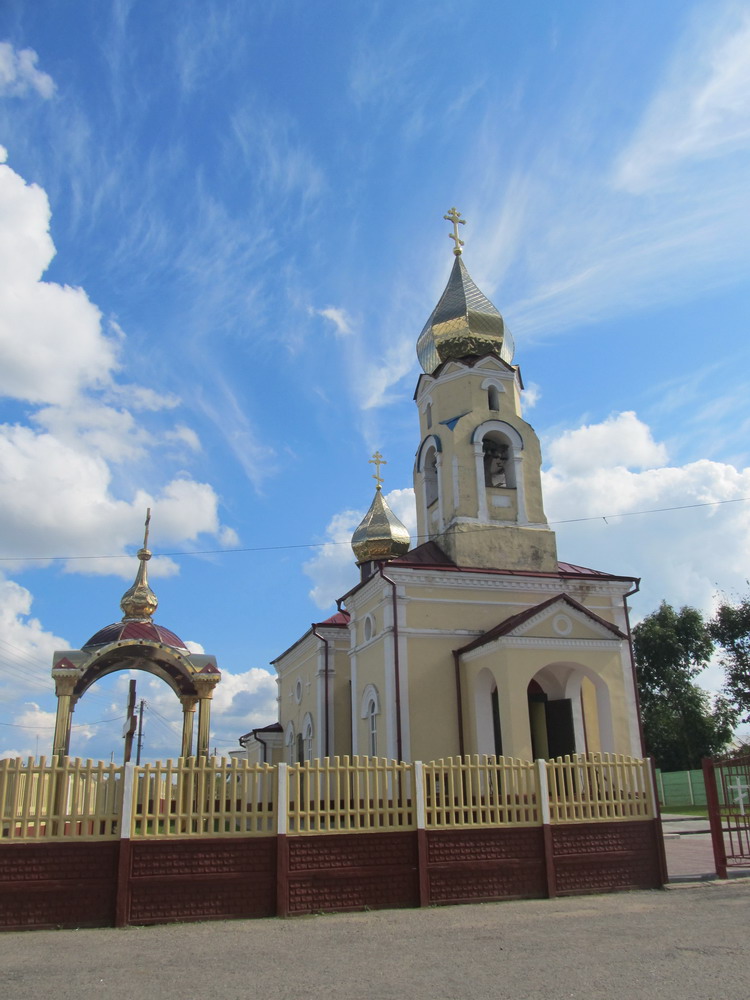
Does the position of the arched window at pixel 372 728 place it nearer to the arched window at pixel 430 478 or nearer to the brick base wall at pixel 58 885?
the arched window at pixel 430 478

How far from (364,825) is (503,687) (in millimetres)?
6726

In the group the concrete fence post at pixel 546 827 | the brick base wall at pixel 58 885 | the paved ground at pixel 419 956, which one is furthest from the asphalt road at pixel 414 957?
the concrete fence post at pixel 546 827

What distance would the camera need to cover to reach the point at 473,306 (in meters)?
22.9

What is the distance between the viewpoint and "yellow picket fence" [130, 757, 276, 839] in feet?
30.7

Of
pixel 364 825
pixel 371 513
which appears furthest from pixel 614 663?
pixel 371 513

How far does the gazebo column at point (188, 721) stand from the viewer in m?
A: 20.5

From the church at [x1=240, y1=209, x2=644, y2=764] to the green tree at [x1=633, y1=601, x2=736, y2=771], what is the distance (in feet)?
76.6

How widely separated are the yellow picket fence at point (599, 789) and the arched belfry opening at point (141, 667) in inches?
419

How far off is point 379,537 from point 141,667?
10064 millimetres

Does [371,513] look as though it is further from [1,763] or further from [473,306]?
[1,763]

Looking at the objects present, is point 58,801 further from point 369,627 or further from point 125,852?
point 369,627

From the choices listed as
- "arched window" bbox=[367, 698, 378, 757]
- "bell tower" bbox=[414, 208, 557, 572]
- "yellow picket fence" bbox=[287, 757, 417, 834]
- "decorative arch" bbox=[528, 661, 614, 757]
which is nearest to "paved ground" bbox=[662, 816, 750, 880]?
"decorative arch" bbox=[528, 661, 614, 757]

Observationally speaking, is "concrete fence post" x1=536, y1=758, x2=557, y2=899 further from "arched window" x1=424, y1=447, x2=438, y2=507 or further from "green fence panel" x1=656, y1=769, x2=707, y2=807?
"green fence panel" x1=656, y1=769, x2=707, y2=807

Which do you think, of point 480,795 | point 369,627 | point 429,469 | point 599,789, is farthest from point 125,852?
point 429,469
